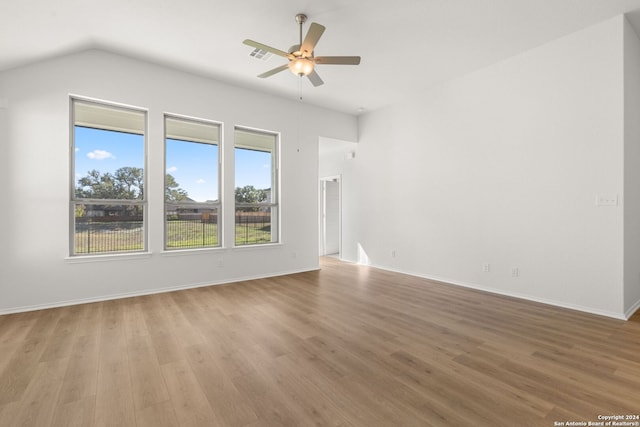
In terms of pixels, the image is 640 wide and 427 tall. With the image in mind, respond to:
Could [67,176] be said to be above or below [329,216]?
above

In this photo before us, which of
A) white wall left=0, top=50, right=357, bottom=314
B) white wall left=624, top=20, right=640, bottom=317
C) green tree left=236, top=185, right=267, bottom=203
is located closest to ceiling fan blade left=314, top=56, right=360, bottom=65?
white wall left=0, top=50, right=357, bottom=314

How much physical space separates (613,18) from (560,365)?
380 cm

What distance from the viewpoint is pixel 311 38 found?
8.94ft

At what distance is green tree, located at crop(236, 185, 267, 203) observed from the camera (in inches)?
209

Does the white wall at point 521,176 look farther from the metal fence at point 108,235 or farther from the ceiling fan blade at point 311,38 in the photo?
the metal fence at point 108,235

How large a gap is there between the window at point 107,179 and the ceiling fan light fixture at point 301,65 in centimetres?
278

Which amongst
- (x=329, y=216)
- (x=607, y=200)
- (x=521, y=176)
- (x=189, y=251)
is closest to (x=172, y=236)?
(x=189, y=251)

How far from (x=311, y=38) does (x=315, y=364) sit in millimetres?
2882

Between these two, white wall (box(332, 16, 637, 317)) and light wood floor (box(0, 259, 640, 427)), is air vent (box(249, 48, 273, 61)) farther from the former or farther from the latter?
light wood floor (box(0, 259, 640, 427))

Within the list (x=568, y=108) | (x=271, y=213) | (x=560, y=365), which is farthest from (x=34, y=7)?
(x=568, y=108)

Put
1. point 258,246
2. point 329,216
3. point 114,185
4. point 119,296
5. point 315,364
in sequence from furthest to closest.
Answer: point 329,216
point 258,246
point 114,185
point 119,296
point 315,364

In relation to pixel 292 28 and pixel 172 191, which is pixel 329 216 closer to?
pixel 172 191

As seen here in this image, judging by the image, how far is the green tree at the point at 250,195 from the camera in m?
5.31

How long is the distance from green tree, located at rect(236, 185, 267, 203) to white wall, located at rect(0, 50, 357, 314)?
26 cm
